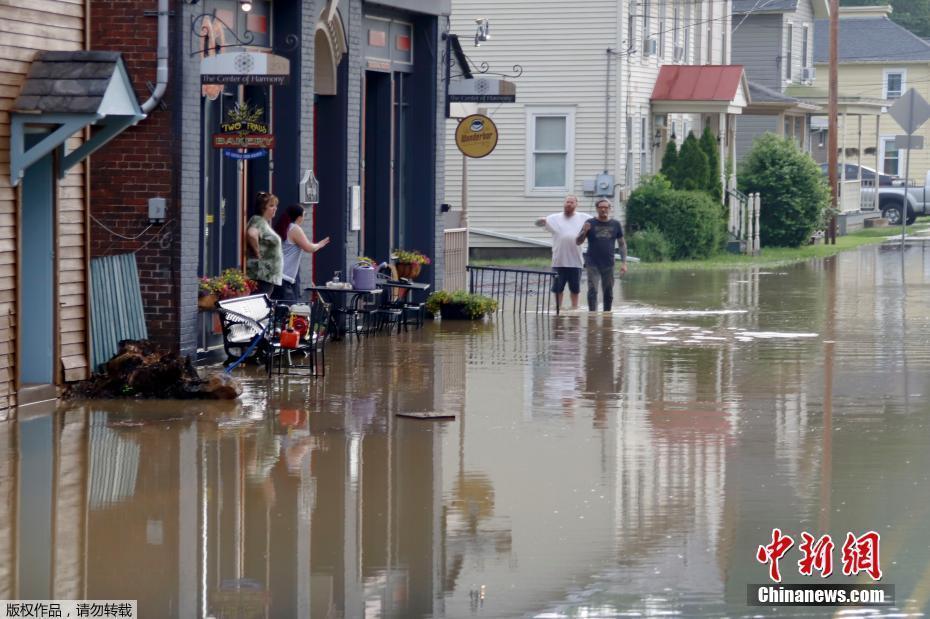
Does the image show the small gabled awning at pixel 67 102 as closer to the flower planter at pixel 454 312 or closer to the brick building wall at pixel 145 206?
the brick building wall at pixel 145 206

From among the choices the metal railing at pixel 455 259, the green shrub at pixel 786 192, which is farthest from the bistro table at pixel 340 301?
the green shrub at pixel 786 192

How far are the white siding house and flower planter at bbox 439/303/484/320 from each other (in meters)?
13.1

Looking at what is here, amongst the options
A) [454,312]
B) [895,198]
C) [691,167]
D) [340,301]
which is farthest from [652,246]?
[895,198]

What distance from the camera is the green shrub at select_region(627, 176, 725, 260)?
33.7 m

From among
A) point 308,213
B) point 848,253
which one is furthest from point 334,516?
point 848,253

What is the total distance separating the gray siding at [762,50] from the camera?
1940 inches

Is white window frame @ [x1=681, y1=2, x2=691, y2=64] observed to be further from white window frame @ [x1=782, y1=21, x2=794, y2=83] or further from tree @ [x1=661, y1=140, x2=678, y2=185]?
white window frame @ [x1=782, y1=21, x2=794, y2=83]

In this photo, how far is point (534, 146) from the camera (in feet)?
114

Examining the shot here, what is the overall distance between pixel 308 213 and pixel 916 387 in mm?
7133

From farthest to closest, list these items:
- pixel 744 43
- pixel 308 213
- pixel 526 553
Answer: pixel 744 43 < pixel 308 213 < pixel 526 553

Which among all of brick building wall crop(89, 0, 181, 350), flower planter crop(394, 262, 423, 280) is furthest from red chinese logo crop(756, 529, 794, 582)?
flower planter crop(394, 262, 423, 280)

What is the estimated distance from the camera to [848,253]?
1447 inches

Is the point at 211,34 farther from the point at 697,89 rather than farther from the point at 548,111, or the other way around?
the point at 697,89

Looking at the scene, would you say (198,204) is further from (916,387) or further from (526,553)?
(526,553)
